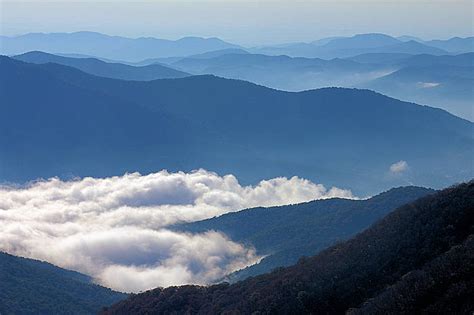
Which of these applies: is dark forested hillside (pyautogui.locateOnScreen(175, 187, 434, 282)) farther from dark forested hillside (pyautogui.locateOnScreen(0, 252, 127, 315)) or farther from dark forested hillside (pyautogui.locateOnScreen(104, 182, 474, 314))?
dark forested hillside (pyautogui.locateOnScreen(104, 182, 474, 314))

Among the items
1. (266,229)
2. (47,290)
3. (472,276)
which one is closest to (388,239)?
(472,276)

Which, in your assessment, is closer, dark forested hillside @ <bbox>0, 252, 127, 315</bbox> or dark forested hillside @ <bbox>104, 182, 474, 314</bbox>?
dark forested hillside @ <bbox>104, 182, 474, 314</bbox>

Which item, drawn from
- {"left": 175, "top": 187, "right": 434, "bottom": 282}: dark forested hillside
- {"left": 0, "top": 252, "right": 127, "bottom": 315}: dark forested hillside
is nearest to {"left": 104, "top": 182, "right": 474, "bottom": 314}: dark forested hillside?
{"left": 0, "top": 252, "right": 127, "bottom": 315}: dark forested hillside

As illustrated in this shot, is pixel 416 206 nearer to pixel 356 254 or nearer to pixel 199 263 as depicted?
pixel 356 254

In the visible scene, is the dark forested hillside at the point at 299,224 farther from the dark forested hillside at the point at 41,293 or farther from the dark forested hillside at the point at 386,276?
the dark forested hillside at the point at 386,276

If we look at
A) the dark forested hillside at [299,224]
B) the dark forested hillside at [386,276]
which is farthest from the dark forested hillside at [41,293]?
the dark forested hillside at [386,276]

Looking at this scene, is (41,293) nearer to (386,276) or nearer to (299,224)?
(299,224)
